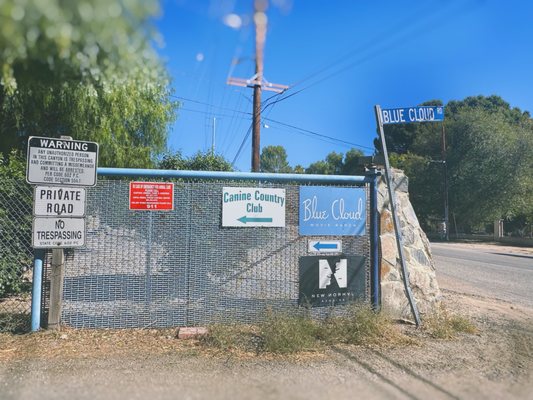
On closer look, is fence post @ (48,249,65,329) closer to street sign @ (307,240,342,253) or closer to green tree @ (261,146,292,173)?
street sign @ (307,240,342,253)

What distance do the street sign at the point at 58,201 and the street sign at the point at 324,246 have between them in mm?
2858

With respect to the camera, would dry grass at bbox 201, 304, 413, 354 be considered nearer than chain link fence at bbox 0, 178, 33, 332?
Yes

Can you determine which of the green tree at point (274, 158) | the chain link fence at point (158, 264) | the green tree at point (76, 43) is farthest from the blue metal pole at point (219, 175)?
the green tree at point (274, 158)

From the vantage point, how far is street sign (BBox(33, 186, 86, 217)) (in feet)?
18.2

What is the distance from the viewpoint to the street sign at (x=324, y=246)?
6531mm

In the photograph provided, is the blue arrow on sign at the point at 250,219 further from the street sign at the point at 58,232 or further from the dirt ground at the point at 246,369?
the street sign at the point at 58,232

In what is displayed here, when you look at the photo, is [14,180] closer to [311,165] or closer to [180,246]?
[180,246]

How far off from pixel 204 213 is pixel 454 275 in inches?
400

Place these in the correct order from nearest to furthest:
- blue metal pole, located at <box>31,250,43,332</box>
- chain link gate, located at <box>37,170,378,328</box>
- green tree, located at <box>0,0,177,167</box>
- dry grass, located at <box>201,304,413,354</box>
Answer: green tree, located at <box>0,0,177,167</box>, dry grass, located at <box>201,304,413,354</box>, blue metal pole, located at <box>31,250,43,332</box>, chain link gate, located at <box>37,170,378,328</box>

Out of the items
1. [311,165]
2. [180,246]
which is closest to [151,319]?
[180,246]

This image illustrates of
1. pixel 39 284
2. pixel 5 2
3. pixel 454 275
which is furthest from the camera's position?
pixel 454 275

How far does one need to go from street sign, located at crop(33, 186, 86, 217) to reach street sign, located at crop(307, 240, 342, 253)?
286cm

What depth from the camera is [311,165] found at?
8331 centimetres

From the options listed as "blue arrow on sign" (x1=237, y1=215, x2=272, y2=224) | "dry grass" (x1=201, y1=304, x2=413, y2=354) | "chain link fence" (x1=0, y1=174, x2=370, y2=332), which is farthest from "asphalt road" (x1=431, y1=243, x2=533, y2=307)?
"blue arrow on sign" (x1=237, y1=215, x2=272, y2=224)
